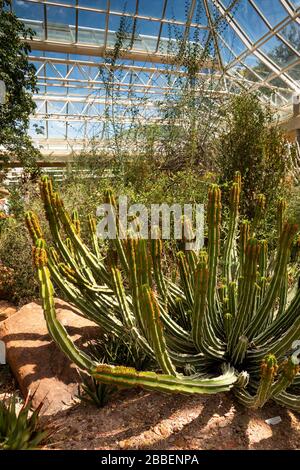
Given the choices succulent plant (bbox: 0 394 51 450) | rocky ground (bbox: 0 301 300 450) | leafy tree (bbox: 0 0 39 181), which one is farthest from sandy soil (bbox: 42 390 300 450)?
leafy tree (bbox: 0 0 39 181)

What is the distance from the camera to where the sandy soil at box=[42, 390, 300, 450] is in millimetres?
1879

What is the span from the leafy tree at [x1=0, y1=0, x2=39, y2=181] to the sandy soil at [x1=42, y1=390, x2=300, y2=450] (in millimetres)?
7462

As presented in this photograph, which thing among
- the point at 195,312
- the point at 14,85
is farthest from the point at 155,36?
the point at 195,312

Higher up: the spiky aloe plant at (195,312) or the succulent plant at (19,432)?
the spiky aloe plant at (195,312)

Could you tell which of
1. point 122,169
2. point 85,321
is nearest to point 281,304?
point 85,321

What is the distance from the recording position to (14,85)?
8.35m

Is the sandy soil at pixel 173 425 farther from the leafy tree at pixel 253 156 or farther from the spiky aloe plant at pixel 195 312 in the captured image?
the leafy tree at pixel 253 156

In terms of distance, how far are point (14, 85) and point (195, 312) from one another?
8.21 m

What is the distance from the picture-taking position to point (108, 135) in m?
8.21

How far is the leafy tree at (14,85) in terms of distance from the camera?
784cm

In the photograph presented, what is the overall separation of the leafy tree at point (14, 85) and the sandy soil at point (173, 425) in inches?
294

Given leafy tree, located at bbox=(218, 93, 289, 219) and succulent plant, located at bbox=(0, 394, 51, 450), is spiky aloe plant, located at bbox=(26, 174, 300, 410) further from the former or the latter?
leafy tree, located at bbox=(218, 93, 289, 219)

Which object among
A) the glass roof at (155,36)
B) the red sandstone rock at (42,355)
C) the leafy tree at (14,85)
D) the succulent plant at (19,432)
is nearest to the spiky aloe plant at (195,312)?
the succulent plant at (19,432)
